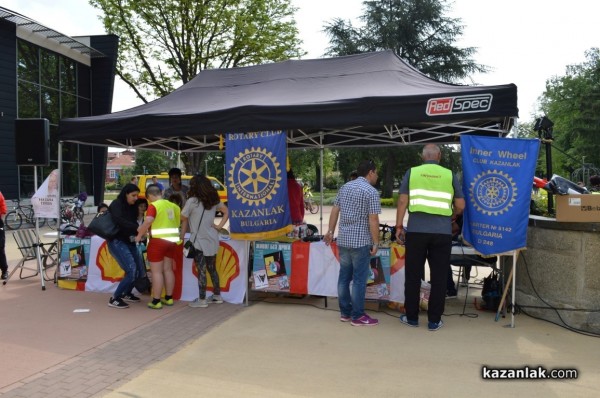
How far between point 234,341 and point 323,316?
4.23ft

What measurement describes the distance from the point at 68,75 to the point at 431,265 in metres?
22.1

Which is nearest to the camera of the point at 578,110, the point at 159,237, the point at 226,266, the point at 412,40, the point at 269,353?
the point at 269,353

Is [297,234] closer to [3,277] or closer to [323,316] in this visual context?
[323,316]

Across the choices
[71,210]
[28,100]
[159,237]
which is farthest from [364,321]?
[28,100]

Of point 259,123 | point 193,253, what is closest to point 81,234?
point 193,253

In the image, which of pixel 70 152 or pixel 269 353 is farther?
pixel 70 152

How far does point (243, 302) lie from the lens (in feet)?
20.9

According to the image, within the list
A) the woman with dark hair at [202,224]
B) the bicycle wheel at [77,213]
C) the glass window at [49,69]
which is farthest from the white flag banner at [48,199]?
the glass window at [49,69]

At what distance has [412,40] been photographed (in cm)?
3034

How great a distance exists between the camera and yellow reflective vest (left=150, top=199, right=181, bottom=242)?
19.5 ft

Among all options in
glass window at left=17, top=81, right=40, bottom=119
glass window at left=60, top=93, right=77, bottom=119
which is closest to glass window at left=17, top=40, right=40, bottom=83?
glass window at left=17, top=81, right=40, bottom=119

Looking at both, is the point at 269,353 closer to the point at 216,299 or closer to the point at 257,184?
the point at 216,299

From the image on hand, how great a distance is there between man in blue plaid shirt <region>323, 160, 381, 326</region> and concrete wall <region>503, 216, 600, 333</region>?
182 cm

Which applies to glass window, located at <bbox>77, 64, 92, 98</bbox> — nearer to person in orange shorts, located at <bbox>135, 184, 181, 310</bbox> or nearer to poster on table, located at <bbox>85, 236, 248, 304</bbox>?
poster on table, located at <bbox>85, 236, 248, 304</bbox>
